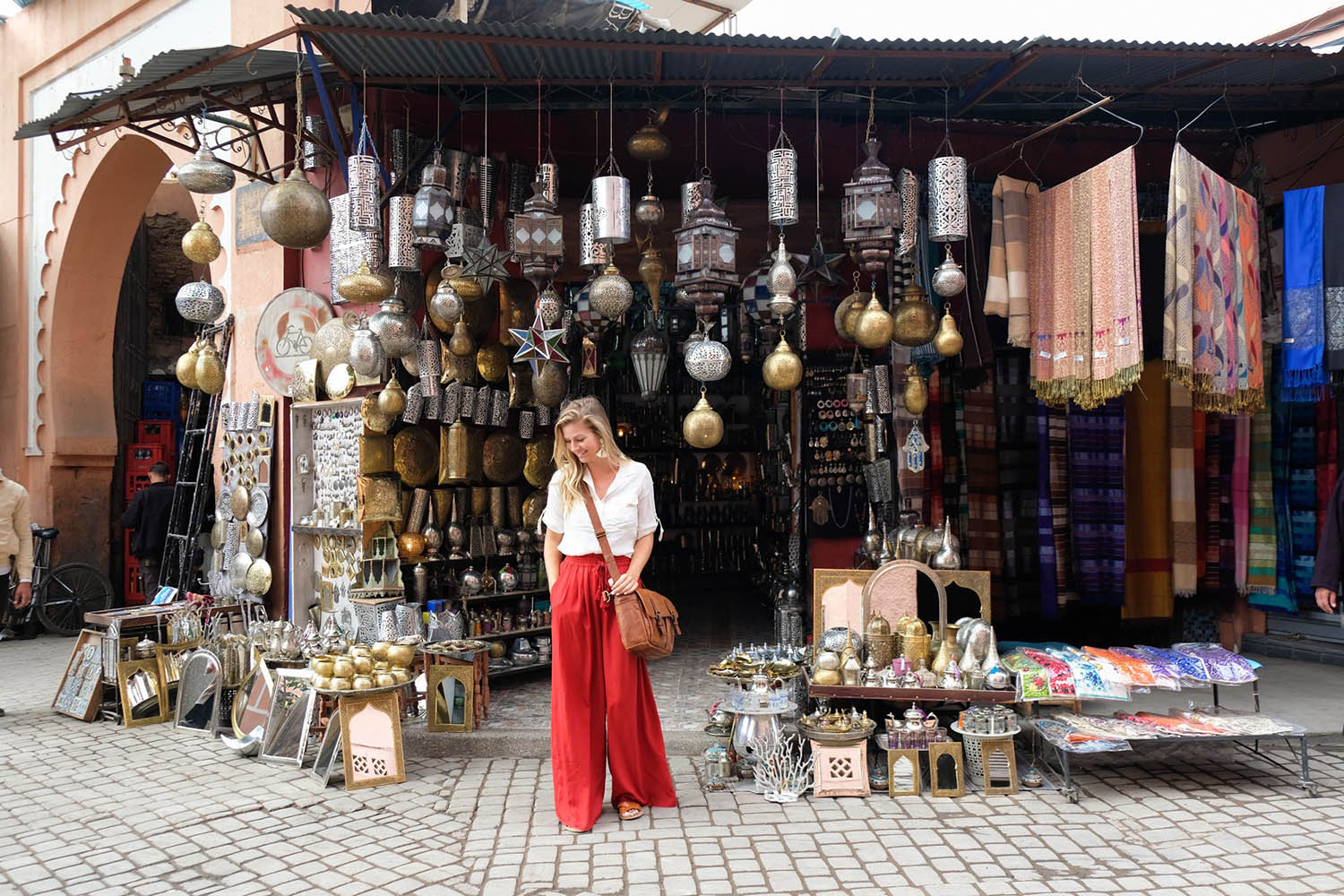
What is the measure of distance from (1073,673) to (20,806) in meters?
4.58

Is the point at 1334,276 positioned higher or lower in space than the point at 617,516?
higher

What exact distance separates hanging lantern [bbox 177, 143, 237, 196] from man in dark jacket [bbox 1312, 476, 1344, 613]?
564 cm

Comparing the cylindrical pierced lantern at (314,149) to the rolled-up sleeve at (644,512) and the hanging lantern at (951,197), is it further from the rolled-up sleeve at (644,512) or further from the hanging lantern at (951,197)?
the hanging lantern at (951,197)

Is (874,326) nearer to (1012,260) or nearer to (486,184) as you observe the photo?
(1012,260)

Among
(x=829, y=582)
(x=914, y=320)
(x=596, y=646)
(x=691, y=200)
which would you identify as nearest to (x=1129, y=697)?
(x=829, y=582)

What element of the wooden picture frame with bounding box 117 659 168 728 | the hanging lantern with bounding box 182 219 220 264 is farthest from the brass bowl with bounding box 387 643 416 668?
the hanging lantern with bounding box 182 219 220 264

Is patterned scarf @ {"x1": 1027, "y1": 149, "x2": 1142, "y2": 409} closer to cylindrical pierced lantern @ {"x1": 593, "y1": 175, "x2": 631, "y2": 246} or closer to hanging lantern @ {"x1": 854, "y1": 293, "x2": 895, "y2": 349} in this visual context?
Result: hanging lantern @ {"x1": 854, "y1": 293, "x2": 895, "y2": 349}

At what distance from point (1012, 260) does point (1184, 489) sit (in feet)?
7.55

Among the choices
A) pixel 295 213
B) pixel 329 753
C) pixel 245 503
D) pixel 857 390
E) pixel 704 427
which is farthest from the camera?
pixel 245 503

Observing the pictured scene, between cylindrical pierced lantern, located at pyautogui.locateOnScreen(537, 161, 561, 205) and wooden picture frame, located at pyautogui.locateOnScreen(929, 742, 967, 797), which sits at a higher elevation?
cylindrical pierced lantern, located at pyautogui.locateOnScreen(537, 161, 561, 205)

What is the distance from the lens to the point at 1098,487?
6000 mm

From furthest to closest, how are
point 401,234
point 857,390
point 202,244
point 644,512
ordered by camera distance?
point 857,390 → point 202,244 → point 401,234 → point 644,512

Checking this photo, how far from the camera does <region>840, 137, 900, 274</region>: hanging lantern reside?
14.6ft

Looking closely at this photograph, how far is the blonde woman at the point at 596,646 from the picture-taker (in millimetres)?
3545
